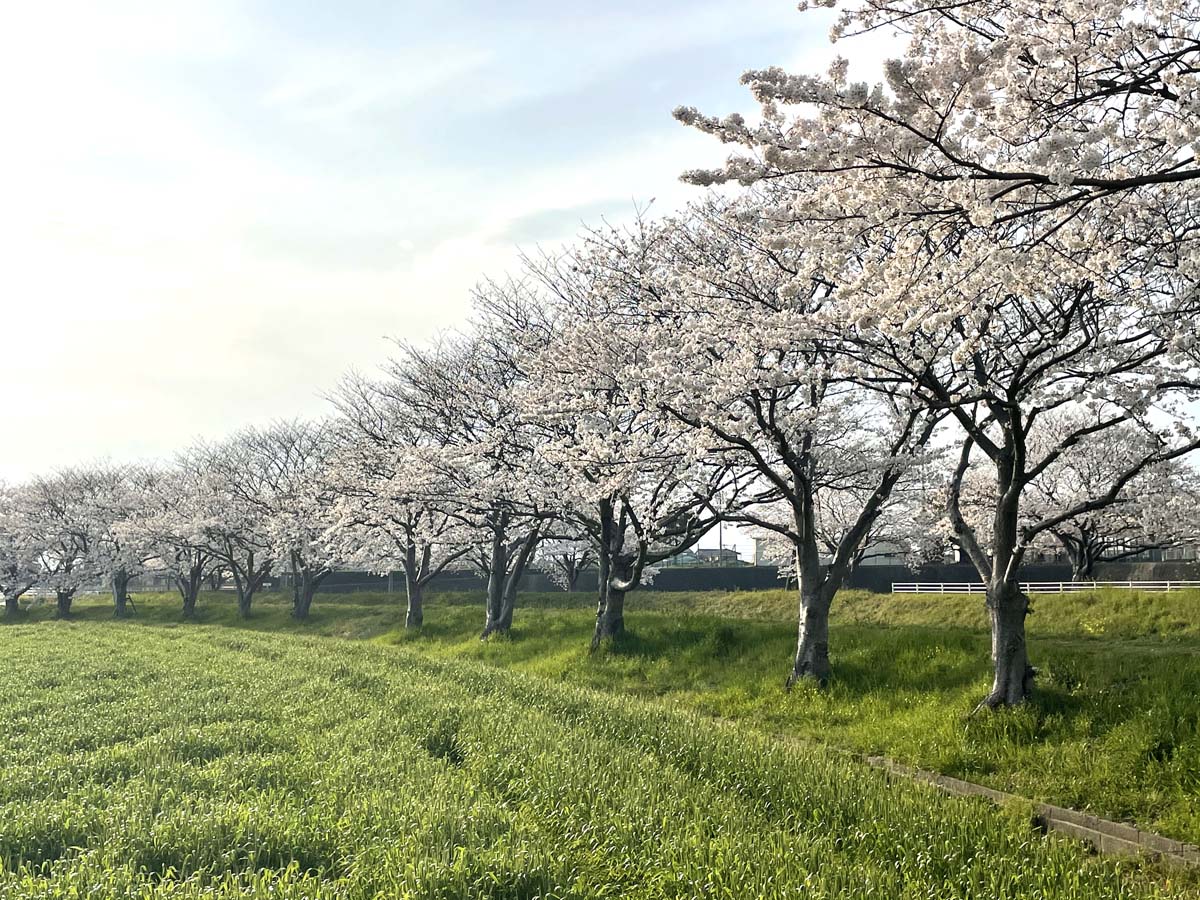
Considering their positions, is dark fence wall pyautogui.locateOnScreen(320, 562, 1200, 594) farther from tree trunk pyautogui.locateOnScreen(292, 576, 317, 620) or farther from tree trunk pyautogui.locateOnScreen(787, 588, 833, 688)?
tree trunk pyautogui.locateOnScreen(787, 588, 833, 688)

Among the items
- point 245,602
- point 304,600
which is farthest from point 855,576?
point 245,602

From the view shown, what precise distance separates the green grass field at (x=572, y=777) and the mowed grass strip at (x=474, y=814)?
0.03 m

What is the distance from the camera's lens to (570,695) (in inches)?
445

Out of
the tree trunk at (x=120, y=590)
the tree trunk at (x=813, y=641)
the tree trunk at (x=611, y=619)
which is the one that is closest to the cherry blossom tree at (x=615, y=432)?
the tree trunk at (x=611, y=619)

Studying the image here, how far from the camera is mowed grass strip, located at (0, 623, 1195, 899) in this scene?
4.51 metres

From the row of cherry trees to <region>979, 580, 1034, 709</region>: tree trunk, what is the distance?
3 cm

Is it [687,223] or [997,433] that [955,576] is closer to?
[997,433]

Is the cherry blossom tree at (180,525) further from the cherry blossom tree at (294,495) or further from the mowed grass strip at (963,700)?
the mowed grass strip at (963,700)

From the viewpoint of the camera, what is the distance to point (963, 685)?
39.5 ft

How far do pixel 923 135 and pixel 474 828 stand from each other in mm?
5685

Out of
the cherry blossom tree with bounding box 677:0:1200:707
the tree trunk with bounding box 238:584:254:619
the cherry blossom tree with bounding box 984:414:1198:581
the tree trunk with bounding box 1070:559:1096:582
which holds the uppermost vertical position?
the cherry blossom tree with bounding box 677:0:1200:707

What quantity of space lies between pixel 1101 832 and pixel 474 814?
19.6ft

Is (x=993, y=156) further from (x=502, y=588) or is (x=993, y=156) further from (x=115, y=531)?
(x=115, y=531)

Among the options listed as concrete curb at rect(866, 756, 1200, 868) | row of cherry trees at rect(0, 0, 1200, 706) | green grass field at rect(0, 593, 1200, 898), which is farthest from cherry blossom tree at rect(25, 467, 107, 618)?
concrete curb at rect(866, 756, 1200, 868)
